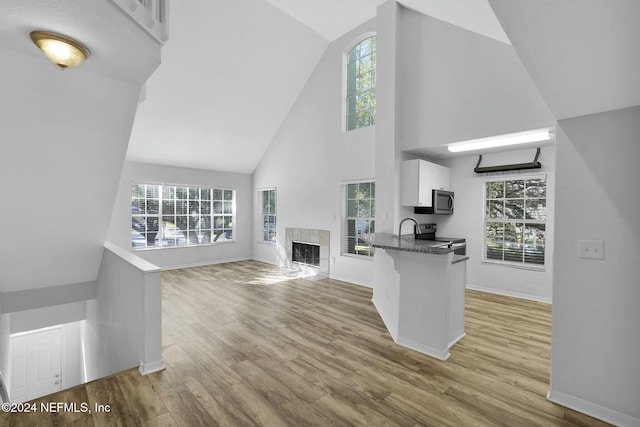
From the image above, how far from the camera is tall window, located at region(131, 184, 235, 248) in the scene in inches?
254

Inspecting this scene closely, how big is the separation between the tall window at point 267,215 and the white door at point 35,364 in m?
4.48

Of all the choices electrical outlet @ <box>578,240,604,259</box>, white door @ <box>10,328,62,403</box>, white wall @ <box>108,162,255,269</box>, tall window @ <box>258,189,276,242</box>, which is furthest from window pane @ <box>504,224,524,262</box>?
white door @ <box>10,328,62,403</box>

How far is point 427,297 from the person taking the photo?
2848 mm

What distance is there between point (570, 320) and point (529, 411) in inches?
26.8

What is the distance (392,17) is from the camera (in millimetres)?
3826

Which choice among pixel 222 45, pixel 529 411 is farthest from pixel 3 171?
pixel 529 411

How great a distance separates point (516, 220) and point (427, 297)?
2.66 m

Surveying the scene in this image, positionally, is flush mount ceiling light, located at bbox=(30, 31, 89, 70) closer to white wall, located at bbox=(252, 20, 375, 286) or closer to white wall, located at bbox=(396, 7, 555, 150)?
white wall, located at bbox=(396, 7, 555, 150)

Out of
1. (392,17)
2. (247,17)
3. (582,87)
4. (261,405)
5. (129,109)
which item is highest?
(247,17)

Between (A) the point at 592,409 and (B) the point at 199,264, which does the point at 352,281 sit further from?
(B) the point at 199,264

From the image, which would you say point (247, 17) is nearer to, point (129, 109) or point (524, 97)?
point (129, 109)

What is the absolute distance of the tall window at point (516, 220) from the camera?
14.2ft

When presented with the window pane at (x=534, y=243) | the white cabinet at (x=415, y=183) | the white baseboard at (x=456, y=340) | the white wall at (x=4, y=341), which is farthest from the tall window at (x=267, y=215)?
the window pane at (x=534, y=243)

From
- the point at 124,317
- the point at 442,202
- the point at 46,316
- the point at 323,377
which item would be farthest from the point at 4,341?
the point at 442,202
